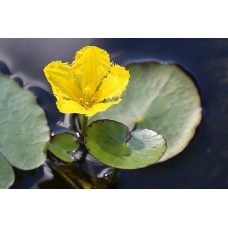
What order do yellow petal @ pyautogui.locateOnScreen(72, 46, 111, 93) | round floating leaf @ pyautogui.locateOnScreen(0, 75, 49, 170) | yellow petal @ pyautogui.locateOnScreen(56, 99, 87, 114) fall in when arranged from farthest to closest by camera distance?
round floating leaf @ pyautogui.locateOnScreen(0, 75, 49, 170) → yellow petal @ pyautogui.locateOnScreen(72, 46, 111, 93) → yellow petal @ pyautogui.locateOnScreen(56, 99, 87, 114)

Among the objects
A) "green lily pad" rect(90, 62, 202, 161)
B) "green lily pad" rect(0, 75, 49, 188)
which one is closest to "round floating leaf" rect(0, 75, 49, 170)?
"green lily pad" rect(0, 75, 49, 188)

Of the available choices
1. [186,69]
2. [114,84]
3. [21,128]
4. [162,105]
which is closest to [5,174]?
[21,128]

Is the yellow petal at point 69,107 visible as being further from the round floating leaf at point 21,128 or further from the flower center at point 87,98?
the round floating leaf at point 21,128

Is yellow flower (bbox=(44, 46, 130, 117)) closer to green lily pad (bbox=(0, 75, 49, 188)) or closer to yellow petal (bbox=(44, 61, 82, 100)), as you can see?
yellow petal (bbox=(44, 61, 82, 100))

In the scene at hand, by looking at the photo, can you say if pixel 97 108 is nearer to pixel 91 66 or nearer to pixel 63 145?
pixel 91 66

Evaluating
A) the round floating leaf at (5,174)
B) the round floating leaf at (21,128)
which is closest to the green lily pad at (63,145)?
A: the round floating leaf at (21,128)
